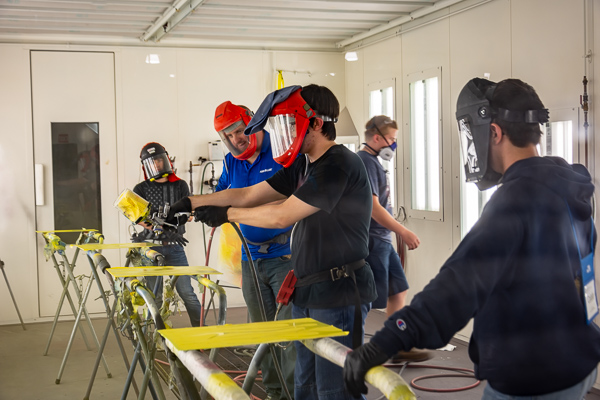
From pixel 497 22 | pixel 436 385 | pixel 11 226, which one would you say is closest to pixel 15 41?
pixel 11 226

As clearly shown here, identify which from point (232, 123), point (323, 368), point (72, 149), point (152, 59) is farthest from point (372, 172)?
point (72, 149)

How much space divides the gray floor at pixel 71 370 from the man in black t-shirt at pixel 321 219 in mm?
1852

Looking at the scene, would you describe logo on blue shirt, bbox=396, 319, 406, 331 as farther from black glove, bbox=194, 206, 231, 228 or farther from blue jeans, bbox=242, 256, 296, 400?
blue jeans, bbox=242, 256, 296, 400

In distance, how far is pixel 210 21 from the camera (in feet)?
20.0

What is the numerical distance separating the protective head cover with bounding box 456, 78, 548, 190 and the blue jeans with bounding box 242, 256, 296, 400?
1.91 m

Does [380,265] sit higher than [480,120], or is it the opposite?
[480,120]

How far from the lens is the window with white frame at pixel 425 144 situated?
18.4 feet

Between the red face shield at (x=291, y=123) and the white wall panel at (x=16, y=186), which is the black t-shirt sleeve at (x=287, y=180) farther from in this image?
the white wall panel at (x=16, y=186)

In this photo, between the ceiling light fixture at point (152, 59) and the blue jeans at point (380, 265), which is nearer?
the blue jeans at point (380, 265)

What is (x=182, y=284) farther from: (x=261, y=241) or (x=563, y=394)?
(x=563, y=394)

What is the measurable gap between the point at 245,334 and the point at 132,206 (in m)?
1.54

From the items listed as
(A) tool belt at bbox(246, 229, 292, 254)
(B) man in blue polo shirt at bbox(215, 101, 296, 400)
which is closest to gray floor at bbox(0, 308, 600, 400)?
(B) man in blue polo shirt at bbox(215, 101, 296, 400)

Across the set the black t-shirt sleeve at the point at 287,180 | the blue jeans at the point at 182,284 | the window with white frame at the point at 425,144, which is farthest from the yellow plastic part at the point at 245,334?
the window with white frame at the point at 425,144

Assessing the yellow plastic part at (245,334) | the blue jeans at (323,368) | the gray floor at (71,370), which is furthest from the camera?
the gray floor at (71,370)
